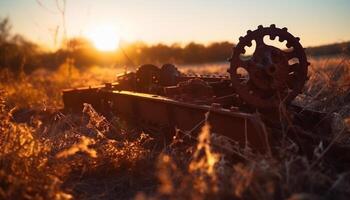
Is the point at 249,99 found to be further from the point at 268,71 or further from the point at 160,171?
the point at 160,171

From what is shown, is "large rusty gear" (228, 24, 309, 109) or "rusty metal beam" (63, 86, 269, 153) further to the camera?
"large rusty gear" (228, 24, 309, 109)

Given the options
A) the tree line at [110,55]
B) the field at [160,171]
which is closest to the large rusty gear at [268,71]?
the field at [160,171]

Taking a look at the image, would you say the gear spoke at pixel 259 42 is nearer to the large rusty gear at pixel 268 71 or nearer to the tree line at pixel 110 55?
the large rusty gear at pixel 268 71

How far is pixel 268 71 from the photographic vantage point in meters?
6.00

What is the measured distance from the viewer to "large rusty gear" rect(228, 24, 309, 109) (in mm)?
6086

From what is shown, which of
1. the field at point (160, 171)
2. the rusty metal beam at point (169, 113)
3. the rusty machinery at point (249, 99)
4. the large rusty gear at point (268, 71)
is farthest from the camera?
the large rusty gear at point (268, 71)

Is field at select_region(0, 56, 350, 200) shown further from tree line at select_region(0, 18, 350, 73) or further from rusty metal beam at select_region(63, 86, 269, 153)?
tree line at select_region(0, 18, 350, 73)

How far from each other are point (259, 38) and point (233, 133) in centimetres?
139

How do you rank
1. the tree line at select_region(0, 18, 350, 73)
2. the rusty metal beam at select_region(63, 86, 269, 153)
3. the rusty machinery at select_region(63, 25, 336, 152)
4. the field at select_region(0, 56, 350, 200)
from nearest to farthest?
the field at select_region(0, 56, 350, 200)
the rusty metal beam at select_region(63, 86, 269, 153)
the rusty machinery at select_region(63, 25, 336, 152)
the tree line at select_region(0, 18, 350, 73)

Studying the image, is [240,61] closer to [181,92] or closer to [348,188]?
[181,92]

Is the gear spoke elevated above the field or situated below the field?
above

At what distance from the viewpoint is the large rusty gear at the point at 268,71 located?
20.0 ft

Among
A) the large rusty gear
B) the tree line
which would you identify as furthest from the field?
the tree line

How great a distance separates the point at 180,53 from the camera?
5622 cm
